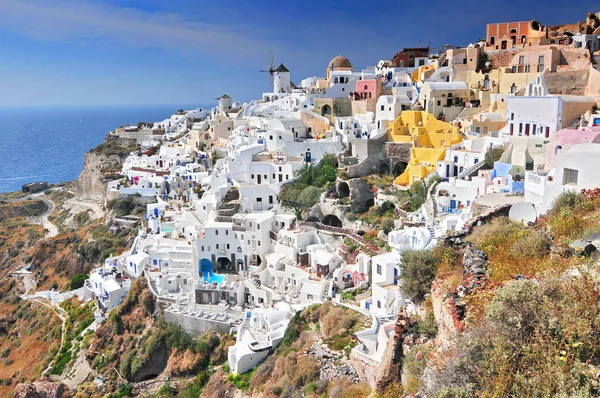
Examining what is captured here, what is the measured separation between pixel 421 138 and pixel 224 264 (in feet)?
50.1

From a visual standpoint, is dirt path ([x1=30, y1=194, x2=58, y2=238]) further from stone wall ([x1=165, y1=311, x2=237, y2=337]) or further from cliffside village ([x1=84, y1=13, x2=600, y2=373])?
stone wall ([x1=165, y1=311, x2=237, y2=337])

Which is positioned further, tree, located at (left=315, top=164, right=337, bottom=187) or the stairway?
tree, located at (left=315, top=164, right=337, bottom=187)

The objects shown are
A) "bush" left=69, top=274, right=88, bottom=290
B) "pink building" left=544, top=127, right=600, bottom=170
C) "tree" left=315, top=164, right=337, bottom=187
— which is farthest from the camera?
"bush" left=69, top=274, right=88, bottom=290

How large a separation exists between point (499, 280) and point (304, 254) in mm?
17874

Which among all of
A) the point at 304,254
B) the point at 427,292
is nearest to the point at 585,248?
the point at 427,292

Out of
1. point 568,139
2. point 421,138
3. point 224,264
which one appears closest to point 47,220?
point 224,264

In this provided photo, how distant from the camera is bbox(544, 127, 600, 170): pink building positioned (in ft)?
62.3

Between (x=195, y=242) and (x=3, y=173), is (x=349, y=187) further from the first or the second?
(x=3, y=173)

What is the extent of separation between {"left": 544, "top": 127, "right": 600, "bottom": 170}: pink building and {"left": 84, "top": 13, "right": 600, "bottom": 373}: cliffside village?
63 millimetres

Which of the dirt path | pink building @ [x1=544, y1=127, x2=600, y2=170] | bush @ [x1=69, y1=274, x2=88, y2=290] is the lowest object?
bush @ [x1=69, y1=274, x2=88, y2=290]

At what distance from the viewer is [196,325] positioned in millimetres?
24406

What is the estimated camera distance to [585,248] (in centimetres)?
850

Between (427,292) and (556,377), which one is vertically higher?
(556,377)

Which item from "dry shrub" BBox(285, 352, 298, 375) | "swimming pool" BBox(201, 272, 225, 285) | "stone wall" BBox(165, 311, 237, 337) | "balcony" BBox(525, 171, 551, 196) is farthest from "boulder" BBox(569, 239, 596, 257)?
"swimming pool" BBox(201, 272, 225, 285)
